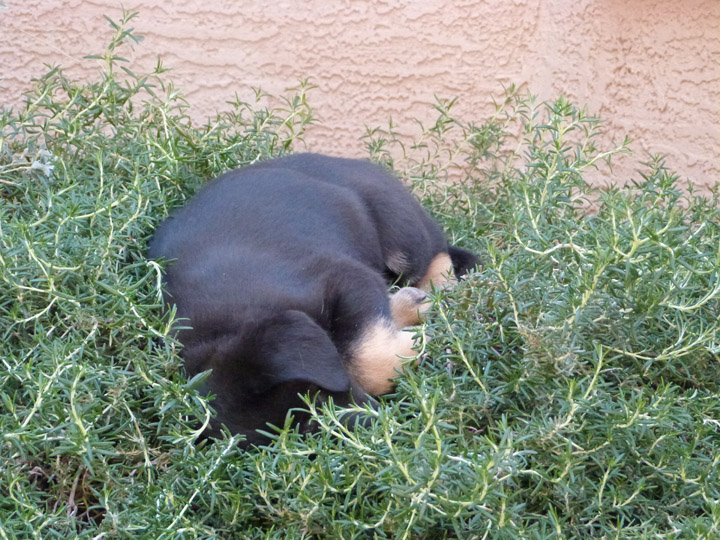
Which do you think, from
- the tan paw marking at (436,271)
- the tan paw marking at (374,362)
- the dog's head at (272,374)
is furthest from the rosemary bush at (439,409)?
the tan paw marking at (436,271)

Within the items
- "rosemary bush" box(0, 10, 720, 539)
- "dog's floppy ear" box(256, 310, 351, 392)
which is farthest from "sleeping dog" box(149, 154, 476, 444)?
"rosemary bush" box(0, 10, 720, 539)

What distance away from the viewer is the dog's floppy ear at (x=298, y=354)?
86.5 inches

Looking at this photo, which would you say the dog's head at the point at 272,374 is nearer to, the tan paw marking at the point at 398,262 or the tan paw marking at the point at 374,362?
the tan paw marking at the point at 374,362

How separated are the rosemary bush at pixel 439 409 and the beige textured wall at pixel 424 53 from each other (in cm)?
159

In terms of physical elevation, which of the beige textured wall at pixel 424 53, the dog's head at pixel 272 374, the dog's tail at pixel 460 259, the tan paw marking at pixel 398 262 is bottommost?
the dog's tail at pixel 460 259

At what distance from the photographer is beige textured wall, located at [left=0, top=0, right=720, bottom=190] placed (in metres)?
4.03

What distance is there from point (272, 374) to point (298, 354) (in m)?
0.10

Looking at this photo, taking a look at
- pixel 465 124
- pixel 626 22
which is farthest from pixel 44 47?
pixel 626 22

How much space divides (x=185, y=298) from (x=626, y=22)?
2621mm

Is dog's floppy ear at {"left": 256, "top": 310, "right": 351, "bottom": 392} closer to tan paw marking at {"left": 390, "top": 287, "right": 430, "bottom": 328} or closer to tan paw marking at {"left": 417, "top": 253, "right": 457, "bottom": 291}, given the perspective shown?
tan paw marking at {"left": 390, "top": 287, "right": 430, "bottom": 328}

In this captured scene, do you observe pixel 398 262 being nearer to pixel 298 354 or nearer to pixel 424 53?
pixel 298 354

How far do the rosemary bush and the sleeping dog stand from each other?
0.15 m

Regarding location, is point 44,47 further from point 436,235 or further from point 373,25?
point 436,235

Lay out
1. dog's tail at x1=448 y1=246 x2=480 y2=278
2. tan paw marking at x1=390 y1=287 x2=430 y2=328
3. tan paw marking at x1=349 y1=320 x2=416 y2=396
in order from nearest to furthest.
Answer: tan paw marking at x1=349 y1=320 x2=416 y2=396 < tan paw marking at x1=390 y1=287 x2=430 y2=328 < dog's tail at x1=448 y1=246 x2=480 y2=278
